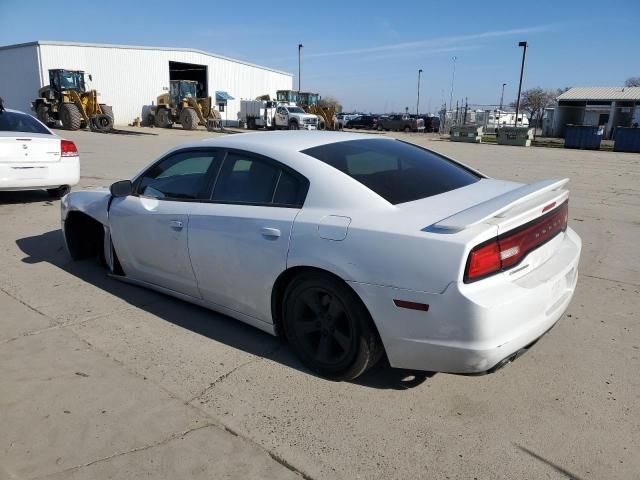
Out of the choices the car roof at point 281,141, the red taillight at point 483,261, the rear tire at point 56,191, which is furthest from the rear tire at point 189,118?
the red taillight at point 483,261

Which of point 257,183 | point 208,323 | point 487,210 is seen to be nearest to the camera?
point 487,210

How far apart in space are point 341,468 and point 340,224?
1252 mm

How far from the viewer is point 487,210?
2729 mm

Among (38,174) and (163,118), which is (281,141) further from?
(163,118)

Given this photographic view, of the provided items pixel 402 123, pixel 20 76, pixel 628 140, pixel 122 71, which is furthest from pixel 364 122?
pixel 20 76

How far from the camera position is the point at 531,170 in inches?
615

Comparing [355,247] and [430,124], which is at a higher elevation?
[430,124]

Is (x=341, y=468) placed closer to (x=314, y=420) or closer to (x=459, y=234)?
(x=314, y=420)

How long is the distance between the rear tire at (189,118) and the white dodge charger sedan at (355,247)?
31.3 metres

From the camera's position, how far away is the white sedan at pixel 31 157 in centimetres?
729

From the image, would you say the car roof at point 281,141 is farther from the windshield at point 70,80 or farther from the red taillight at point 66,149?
the windshield at point 70,80

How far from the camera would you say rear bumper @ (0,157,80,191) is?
731 cm

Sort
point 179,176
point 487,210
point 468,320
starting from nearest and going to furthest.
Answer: point 468,320, point 487,210, point 179,176

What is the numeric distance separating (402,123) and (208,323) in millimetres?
49298
